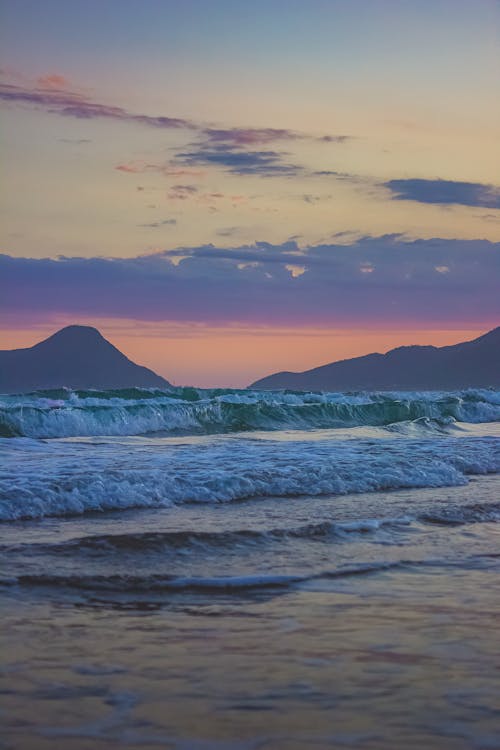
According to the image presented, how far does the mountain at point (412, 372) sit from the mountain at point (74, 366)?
20.1 metres

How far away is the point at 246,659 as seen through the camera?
14.0ft

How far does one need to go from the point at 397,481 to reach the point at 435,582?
6.22m

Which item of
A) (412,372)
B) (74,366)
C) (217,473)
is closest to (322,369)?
(412,372)

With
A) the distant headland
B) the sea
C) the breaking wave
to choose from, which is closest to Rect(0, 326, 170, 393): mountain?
the distant headland

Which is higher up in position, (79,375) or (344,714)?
(79,375)

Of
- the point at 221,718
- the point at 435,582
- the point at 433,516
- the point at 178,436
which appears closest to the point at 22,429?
the point at 178,436

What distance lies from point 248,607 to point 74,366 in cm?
11620

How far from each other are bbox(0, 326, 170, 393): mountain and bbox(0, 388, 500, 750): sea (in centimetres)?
9444

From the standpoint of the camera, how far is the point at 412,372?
383ft

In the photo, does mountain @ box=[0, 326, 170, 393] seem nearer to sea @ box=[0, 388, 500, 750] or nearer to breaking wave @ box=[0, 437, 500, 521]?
breaking wave @ box=[0, 437, 500, 521]

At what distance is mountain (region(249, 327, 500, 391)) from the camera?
107519 millimetres

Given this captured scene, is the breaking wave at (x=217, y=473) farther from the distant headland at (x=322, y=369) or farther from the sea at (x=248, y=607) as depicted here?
the distant headland at (x=322, y=369)

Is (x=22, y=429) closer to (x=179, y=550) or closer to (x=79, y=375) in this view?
(x=179, y=550)

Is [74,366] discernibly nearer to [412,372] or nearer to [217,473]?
[412,372]
